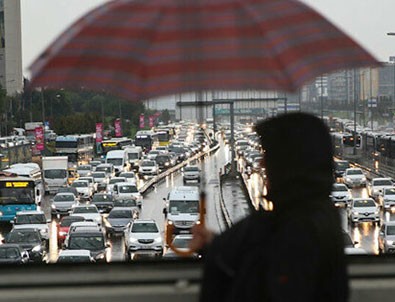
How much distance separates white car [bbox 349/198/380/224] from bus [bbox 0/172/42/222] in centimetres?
898

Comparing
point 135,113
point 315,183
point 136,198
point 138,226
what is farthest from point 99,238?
point 315,183

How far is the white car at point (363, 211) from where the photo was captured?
20.9 metres

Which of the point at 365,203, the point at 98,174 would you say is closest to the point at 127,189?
the point at 98,174

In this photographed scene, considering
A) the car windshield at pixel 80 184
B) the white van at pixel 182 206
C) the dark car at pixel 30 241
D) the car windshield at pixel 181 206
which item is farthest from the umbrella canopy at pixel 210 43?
the car windshield at pixel 80 184

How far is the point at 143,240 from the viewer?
13867mm

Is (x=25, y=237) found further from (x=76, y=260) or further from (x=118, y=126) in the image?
(x=76, y=260)

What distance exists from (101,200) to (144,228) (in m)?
9.15

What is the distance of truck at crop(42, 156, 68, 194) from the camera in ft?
103

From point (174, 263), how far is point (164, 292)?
0.53 feet

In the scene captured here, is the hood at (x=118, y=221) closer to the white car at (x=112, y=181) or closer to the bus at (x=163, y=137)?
the bus at (x=163, y=137)

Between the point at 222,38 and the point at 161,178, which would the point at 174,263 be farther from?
the point at 161,178

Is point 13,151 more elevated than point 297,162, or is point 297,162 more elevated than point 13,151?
point 297,162

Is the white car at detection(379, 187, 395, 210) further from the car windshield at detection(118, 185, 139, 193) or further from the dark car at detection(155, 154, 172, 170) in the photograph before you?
the car windshield at detection(118, 185, 139, 193)

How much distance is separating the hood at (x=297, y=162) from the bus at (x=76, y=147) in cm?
1106
